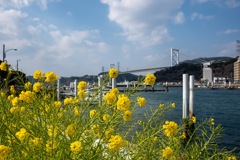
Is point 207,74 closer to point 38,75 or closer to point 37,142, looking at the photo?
point 38,75

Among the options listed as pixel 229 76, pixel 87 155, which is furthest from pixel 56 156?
pixel 229 76

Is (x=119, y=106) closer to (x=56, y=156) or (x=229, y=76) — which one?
(x=56, y=156)

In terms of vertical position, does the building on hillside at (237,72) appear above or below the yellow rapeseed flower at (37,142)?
above

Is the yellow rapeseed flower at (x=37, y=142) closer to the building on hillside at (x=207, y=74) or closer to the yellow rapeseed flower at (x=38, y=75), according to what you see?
the yellow rapeseed flower at (x=38, y=75)

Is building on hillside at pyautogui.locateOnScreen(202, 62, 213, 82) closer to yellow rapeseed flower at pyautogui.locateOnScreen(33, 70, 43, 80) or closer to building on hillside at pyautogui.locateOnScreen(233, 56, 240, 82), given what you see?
building on hillside at pyautogui.locateOnScreen(233, 56, 240, 82)

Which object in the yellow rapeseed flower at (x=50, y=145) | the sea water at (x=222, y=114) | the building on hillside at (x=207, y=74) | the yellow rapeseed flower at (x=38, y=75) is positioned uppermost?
the building on hillside at (x=207, y=74)

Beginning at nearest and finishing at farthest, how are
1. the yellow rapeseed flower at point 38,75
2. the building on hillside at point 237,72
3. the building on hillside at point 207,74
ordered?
the yellow rapeseed flower at point 38,75
the building on hillside at point 237,72
the building on hillside at point 207,74

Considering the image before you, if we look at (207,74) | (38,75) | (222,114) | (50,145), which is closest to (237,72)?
(207,74)

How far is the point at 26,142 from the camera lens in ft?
5.81

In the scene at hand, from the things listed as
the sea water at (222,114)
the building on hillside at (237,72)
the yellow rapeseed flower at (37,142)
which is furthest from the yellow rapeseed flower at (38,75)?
the building on hillside at (237,72)

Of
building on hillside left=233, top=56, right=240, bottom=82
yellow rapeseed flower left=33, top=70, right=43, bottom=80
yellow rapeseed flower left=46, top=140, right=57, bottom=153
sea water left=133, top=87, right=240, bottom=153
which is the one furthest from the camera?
building on hillside left=233, top=56, right=240, bottom=82

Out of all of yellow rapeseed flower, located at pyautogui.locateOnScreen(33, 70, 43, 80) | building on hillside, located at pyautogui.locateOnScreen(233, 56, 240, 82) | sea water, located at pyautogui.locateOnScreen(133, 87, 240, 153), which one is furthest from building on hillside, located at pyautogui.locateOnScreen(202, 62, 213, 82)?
yellow rapeseed flower, located at pyautogui.locateOnScreen(33, 70, 43, 80)

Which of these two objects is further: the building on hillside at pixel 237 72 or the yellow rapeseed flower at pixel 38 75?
the building on hillside at pixel 237 72

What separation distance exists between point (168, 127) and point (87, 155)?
592 millimetres
